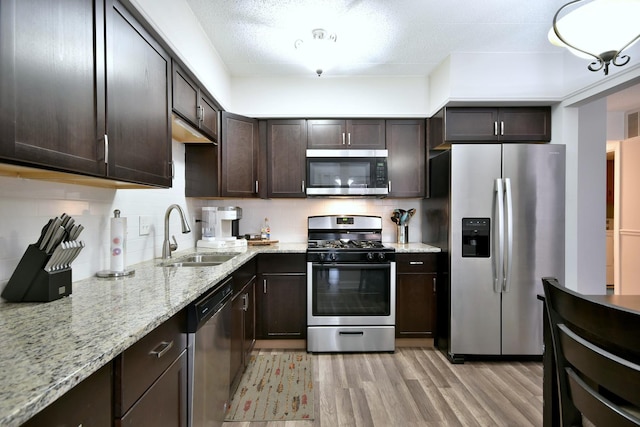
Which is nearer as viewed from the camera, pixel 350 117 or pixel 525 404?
pixel 525 404

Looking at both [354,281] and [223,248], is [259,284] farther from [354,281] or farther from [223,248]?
[354,281]

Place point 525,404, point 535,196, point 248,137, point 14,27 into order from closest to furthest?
1. point 14,27
2. point 525,404
3. point 535,196
4. point 248,137

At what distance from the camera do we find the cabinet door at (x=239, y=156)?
2805mm

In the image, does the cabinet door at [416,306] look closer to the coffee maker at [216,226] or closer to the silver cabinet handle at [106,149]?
the coffee maker at [216,226]

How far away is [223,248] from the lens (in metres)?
2.65

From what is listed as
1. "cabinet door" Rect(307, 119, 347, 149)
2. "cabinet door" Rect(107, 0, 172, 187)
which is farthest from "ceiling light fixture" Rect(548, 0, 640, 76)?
"cabinet door" Rect(107, 0, 172, 187)

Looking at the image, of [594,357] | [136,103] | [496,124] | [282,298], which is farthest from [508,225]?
[136,103]

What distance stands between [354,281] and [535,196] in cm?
170

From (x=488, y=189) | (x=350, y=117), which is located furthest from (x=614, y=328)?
(x=350, y=117)

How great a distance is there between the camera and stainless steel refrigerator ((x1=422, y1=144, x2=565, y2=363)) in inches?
100.0

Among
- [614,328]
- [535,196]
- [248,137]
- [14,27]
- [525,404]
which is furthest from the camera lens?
[248,137]

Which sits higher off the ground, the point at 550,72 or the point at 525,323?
the point at 550,72

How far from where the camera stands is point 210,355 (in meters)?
1.48

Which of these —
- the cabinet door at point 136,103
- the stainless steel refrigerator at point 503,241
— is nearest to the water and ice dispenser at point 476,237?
the stainless steel refrigerator at point 503,241
